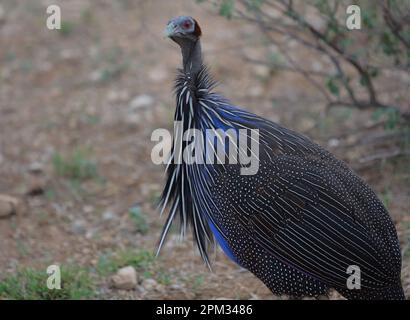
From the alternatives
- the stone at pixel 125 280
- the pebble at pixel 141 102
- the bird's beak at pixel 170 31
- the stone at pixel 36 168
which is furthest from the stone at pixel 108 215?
the bird's beak at pixel 170 31

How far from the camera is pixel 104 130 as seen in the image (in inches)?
221

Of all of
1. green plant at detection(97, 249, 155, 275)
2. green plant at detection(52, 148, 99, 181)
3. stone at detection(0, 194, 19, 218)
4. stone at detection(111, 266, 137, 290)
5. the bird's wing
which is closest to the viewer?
the bird's wing

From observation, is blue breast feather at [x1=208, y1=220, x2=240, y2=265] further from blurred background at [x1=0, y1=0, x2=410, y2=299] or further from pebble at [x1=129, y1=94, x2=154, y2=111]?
pebble at [x1=129, y1=94, x2=154, y2=111]

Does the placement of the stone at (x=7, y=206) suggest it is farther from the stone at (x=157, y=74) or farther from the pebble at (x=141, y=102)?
the stone at (x=157, y=74)

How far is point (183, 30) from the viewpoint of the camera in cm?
348

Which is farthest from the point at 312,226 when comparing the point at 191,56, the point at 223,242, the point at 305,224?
the point at 191,56

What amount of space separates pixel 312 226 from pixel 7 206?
2.15 metres

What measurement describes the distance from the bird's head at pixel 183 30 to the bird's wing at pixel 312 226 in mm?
761

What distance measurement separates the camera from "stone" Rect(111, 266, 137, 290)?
3.81 meters

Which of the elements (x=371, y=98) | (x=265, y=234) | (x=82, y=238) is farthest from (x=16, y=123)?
(x=265, y=234)

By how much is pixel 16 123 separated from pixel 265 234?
10.4 feet

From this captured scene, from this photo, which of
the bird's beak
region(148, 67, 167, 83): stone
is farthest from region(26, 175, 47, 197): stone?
the bird's beak

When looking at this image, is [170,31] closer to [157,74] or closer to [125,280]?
[125,280]

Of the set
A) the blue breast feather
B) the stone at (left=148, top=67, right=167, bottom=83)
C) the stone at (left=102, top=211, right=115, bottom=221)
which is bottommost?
the blue breast feather
